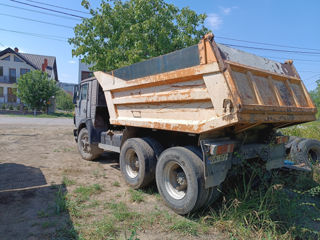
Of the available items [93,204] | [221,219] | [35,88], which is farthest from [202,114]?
[35,88]

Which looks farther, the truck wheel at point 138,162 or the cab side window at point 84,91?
the cab side window at point 84,91

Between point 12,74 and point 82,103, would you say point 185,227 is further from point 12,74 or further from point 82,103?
point 12,74

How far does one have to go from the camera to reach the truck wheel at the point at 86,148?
6.18 metres

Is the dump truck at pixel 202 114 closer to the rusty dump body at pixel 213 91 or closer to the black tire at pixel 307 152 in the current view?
the rusty dump body at pixel 213 91

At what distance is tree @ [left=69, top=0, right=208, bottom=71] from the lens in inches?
348

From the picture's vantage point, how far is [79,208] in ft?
11.1

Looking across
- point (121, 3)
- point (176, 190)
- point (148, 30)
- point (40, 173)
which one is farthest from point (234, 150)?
point (121, 3)

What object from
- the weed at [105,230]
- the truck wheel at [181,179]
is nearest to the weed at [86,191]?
the weed at [105,230]

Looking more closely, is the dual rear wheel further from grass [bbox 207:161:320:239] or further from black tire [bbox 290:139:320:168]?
black tire [bbox 290:139:320:168]

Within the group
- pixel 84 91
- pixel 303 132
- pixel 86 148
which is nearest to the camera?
pixel 86 148

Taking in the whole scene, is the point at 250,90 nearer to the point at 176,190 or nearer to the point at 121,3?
the point at 176,190

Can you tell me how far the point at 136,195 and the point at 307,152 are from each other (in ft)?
12.9

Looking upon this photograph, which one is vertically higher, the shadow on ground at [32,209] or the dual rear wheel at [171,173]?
the dual rear wheel at [171,173]

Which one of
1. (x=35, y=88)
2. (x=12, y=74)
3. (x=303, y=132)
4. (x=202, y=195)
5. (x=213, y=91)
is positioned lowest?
(x=202, y=195)
